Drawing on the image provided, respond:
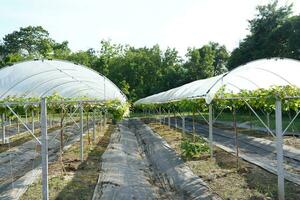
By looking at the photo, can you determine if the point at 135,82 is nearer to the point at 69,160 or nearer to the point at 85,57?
the point at 85,57

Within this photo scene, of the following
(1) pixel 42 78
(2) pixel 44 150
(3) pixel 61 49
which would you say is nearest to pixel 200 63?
(3) pixel 61 49

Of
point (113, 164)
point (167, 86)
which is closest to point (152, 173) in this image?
point (113, 164)

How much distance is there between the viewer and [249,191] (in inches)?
359

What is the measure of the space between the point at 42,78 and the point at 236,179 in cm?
720

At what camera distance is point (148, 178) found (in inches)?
457

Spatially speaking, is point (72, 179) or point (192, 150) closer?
point (72, 179)

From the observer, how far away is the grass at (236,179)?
889 cm

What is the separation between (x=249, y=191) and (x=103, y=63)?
189ft

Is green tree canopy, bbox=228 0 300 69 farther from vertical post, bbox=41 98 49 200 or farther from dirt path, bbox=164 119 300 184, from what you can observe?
vertical post, bbox=41 98 49 200

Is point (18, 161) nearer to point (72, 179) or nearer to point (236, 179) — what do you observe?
point (72, 179)

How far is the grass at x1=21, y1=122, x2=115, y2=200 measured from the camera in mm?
9258

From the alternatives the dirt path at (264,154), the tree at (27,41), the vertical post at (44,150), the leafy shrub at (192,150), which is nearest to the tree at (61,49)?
the tree at (27,41)

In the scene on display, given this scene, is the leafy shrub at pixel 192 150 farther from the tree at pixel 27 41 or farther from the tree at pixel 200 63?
the tree at pixel 27 41

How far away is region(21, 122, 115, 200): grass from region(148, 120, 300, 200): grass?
3100 mm
